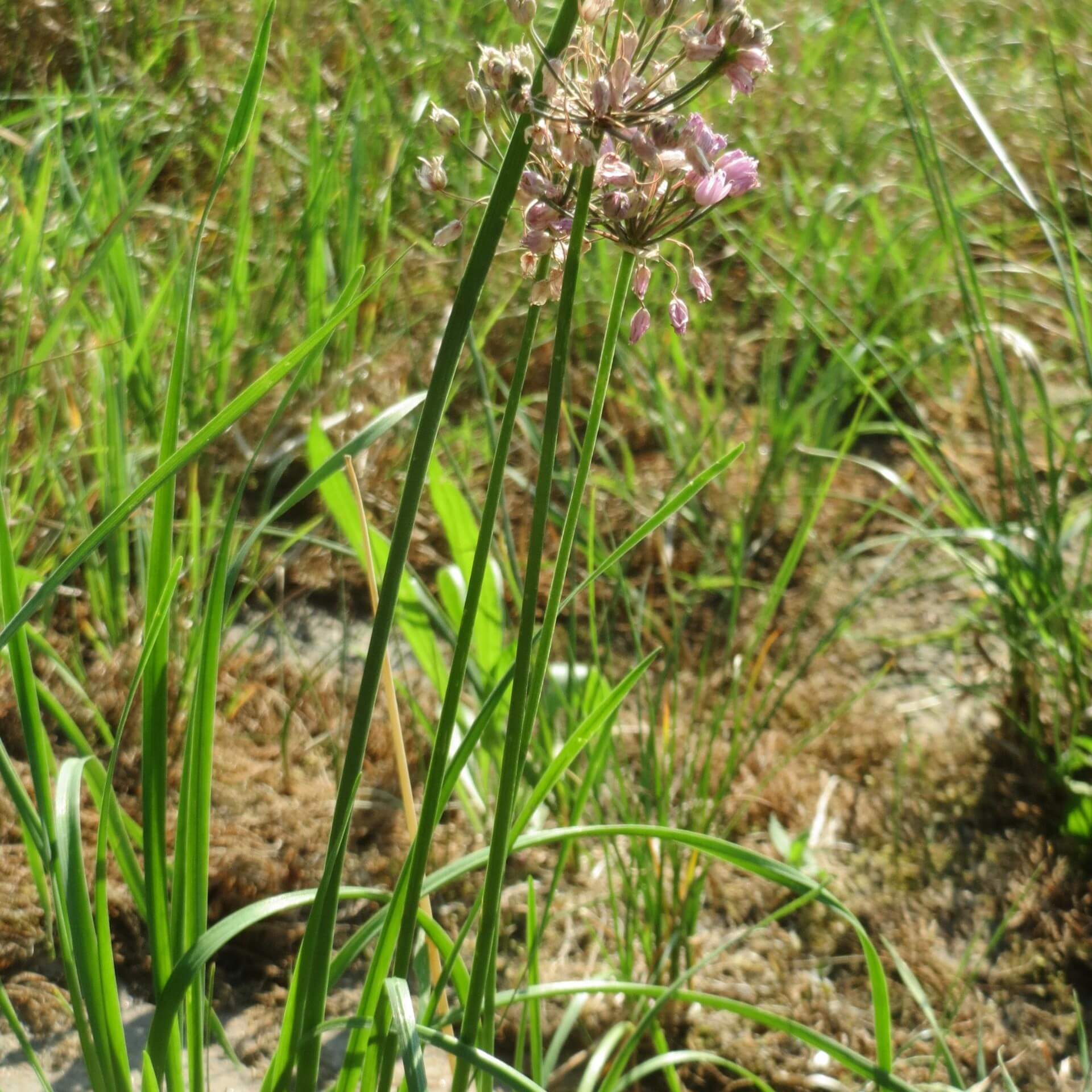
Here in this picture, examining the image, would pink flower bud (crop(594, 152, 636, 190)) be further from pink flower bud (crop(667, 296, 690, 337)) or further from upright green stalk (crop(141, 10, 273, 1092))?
upright green stalk (crop(141, 10, 273, 1092))

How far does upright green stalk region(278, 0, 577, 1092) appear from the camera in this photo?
534 mm

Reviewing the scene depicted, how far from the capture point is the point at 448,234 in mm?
650

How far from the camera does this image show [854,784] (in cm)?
169

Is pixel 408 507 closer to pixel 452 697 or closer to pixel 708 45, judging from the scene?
pixel 452 697

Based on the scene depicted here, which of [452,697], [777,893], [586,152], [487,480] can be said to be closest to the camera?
[586,152]

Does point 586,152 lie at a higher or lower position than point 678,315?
higher

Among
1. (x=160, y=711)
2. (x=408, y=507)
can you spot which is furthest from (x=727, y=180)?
(x=160, y=711)

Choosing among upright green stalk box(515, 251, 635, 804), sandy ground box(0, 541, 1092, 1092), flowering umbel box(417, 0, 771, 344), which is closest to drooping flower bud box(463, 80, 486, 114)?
flowering umbel box(417, 0, 771, 344)

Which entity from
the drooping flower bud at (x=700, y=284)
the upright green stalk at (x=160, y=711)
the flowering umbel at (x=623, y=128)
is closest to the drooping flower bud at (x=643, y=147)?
the flowering umbel at (x=623, y=128)

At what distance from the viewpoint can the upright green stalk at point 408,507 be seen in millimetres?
534

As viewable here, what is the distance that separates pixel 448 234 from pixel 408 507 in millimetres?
174

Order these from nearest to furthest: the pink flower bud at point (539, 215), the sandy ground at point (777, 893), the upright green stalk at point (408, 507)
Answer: the upright green stalk at point (408, 507) < the pink flower bud at point (539, 215) < the sandy ground at point (777, 893)

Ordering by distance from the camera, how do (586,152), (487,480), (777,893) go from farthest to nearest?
1. (487,480)
2. (777,893)
3. (586,152)

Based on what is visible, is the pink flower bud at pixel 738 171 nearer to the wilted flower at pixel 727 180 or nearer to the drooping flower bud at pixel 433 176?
the wilted flower at pixel 727 180
